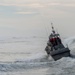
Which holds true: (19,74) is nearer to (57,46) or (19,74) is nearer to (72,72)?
(72,72)

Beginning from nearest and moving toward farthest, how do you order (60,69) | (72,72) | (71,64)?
(72,72), (60,69), (71,64)

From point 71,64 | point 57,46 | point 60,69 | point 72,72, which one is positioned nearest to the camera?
point 72,72

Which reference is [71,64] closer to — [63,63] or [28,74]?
[63,63]

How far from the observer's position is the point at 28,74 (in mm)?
22844

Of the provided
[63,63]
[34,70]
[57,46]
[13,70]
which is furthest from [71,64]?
[57,46]

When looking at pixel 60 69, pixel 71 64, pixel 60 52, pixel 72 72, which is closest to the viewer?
pixel 72 72

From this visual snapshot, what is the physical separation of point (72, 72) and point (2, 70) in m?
6.63

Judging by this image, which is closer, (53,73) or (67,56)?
(53,73)

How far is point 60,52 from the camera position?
31.0 m

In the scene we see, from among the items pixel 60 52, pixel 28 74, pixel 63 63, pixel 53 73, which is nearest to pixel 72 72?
pixel 53 73

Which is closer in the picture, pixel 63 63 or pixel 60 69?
pixel 60 69

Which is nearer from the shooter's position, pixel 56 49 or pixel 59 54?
pixel 59 54

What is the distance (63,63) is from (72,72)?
5182 millimetres

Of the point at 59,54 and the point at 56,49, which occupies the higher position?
the point at 56,49
